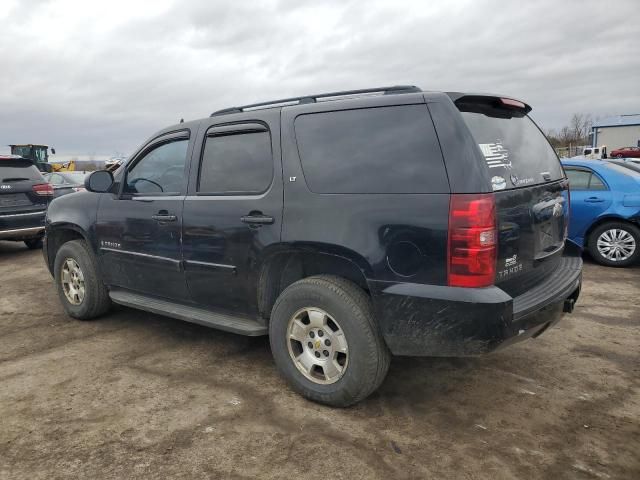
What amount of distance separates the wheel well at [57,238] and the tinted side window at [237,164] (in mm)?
2092

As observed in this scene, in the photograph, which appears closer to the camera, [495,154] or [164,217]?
[495,154]

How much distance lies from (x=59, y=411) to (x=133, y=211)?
67.4 inches

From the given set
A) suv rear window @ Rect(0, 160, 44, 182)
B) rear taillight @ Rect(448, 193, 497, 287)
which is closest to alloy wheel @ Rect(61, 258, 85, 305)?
rear taillight @ Rect(448, 193, 497, 287)

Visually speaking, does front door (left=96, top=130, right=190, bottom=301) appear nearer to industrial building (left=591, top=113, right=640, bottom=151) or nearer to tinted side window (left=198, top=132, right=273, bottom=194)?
tinted side window (left=198, top=132, right=273, bottom=194)

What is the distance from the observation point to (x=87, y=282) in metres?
4.86

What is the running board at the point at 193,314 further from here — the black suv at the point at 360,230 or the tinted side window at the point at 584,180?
the tinted side window at the point at 584,180

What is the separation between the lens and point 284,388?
3.52 metres

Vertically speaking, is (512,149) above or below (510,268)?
above

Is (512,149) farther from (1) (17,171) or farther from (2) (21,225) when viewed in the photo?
(1) (17,171)

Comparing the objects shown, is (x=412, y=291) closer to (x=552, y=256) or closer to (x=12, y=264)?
(x=552, y=256)

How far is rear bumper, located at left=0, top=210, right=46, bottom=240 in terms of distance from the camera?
852cm

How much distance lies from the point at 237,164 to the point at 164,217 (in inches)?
31.3

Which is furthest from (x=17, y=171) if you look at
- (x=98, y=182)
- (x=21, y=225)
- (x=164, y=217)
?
(x=164, y=217)

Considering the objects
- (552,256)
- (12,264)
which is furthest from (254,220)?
(12,264)
